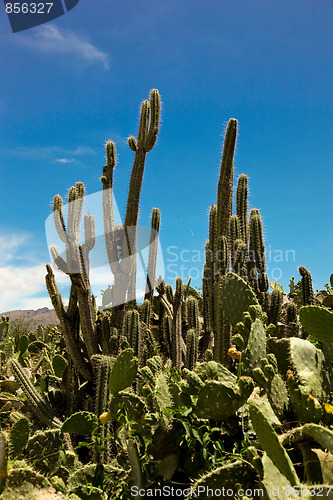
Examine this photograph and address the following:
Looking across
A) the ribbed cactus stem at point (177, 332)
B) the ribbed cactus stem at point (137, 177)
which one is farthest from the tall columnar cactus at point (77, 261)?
the ribbed cactus stem at point (177, 332)

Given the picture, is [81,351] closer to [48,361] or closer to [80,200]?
[48,361]

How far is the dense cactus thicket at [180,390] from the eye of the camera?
2.08 meters

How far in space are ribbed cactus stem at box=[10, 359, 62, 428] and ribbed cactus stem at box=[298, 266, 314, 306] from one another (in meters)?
3.98

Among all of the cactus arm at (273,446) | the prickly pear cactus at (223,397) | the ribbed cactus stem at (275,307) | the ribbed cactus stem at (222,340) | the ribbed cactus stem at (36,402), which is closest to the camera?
the cactus arm at (273,446)

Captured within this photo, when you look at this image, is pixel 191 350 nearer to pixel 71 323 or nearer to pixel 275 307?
pixel 275 307

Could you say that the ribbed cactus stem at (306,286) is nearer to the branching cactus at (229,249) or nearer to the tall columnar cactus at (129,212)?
the branching cactus at (229,249)

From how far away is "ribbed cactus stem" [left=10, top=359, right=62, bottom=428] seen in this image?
4910mm

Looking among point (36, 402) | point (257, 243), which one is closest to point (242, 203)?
point (257, 243)

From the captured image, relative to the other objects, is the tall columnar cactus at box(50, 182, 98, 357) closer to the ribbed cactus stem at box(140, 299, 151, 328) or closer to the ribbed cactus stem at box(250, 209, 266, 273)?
the ribbed cactus stem at box(140, 299, 151, 328)

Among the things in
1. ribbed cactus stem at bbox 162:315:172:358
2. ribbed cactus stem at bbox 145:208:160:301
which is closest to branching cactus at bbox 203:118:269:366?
ribbed cactus stem at bbox 162:315:172:358

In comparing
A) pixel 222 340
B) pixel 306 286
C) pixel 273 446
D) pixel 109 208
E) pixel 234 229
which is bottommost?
pixel 273 446

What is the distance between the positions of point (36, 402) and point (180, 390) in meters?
3.06

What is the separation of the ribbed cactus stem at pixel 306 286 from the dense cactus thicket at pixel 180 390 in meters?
0.02

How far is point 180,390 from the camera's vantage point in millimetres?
2594
